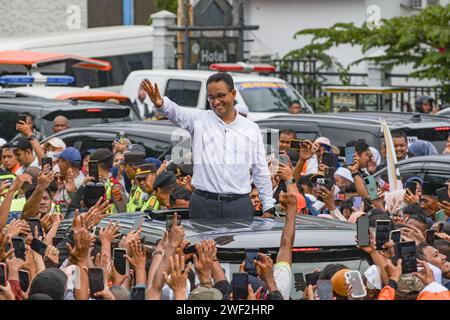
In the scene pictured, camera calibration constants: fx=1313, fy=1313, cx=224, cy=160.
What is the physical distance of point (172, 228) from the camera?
6902mm

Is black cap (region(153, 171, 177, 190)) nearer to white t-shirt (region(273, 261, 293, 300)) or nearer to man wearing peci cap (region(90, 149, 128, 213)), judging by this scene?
man wearing peci cap (region(90, 149, 128, 213))

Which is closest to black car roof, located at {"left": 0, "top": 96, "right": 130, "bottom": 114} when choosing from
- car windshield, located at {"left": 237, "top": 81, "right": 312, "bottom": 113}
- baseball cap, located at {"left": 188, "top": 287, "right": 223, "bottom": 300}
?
car windshield, located at {"left": 237, "top": 81, "right": 312, "bottom": 113}

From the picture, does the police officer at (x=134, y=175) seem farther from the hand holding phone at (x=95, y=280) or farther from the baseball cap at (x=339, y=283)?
the hand holding phone at (x=95, y=280)

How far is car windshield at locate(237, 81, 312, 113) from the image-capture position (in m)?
21.2

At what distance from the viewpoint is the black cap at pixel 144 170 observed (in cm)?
1157

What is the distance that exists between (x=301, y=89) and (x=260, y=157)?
21052mm

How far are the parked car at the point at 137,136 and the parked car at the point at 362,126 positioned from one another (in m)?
1.48

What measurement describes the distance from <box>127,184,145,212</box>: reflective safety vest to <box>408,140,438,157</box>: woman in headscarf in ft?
10.4

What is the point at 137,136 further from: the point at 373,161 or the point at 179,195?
the point at 179,195

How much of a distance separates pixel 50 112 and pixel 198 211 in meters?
8.61

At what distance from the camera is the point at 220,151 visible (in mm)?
8914

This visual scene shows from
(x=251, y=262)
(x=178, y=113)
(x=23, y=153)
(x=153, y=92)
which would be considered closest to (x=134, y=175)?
(x=23, y=153)

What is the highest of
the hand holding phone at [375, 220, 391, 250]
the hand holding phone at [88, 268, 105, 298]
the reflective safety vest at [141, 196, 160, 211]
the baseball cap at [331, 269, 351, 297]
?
the hand holding phone at [375, 220, 391, 250]

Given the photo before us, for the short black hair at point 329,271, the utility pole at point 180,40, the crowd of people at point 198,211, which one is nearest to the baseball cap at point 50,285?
the crowd of people at point 198,211
